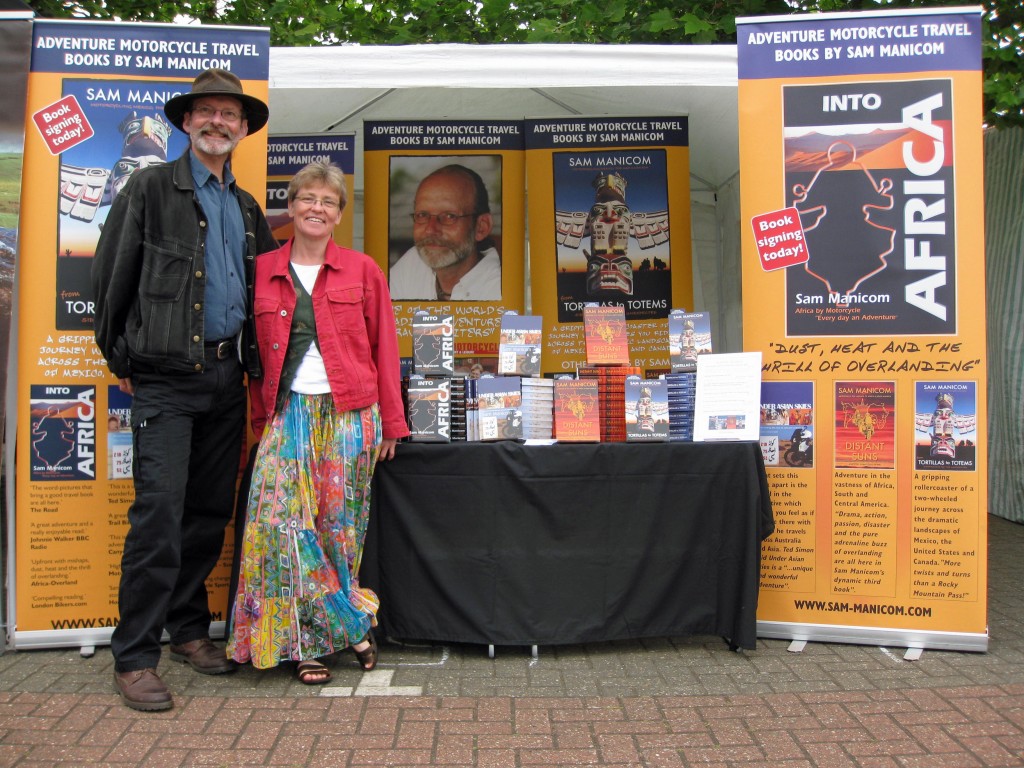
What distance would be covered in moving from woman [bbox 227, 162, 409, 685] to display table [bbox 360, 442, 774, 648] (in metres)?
0.25

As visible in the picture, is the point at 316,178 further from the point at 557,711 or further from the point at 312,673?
the point at 557,711

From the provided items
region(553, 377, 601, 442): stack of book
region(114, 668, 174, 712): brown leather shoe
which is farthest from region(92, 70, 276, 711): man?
region(553, 377, 601, 442): stack of book

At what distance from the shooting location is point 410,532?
137 inches

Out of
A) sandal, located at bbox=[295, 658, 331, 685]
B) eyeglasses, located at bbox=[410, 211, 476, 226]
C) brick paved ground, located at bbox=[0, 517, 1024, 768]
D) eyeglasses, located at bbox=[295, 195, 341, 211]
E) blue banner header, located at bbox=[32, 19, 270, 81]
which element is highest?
blue banner header, located at bbox=[32, 19, 270, 81]

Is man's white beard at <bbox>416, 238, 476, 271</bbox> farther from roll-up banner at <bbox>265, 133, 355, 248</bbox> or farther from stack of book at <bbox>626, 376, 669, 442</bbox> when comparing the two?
stack of book at <bbox>626, 376, 669, 442</bbox>

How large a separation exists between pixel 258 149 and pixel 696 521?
2.48m

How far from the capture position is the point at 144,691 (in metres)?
3.01

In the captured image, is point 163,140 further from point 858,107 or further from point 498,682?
point 858,107

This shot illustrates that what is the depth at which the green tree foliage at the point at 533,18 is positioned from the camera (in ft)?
16.3

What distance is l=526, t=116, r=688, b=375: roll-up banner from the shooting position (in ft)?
17.6

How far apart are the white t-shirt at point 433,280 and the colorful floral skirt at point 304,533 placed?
2230mm

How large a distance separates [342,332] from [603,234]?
2.62 metres

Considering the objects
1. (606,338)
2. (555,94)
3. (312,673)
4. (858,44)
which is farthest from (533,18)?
(312,673)

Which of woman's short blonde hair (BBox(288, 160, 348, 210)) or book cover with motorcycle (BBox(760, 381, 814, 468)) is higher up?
woman's short blonde hair (BBox(288, 160, 348, 210))
